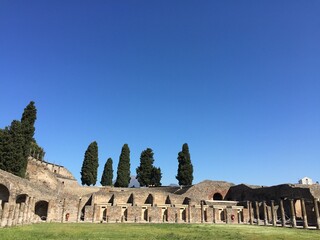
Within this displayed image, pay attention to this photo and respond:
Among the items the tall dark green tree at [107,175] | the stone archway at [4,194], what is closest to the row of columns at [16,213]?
the stone archway at [4,194]

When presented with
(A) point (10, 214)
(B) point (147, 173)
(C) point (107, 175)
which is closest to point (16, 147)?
(A) point (10, 214)

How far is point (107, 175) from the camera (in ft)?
194

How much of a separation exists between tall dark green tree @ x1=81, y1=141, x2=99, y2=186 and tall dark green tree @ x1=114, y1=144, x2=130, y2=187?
14.5 ft

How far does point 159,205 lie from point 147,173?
19887 millimetres

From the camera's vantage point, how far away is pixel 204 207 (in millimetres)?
40406

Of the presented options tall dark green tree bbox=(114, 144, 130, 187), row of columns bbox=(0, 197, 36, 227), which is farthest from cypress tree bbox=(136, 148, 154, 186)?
row of columns bbox=(0, 197, 36, 227)

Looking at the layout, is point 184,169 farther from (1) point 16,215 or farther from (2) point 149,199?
(1) point 16,215

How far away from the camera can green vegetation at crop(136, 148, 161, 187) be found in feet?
196

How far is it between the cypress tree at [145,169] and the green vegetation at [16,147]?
81.0ft

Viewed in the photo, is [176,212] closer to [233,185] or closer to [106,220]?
[106,220]

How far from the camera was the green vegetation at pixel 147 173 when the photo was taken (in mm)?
59594

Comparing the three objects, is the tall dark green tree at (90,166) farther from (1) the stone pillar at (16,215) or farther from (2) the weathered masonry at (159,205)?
(1) the stone pillar at (16,215)

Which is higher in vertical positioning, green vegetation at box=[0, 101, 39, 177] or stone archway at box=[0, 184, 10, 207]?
green vegetation at box=[0, 101, 39, 177]

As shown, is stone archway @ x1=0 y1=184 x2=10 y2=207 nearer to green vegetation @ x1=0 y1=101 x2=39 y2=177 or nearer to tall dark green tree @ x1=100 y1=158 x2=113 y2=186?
green vegetation @ x1=0 y1=101 x2=39 y2=177
